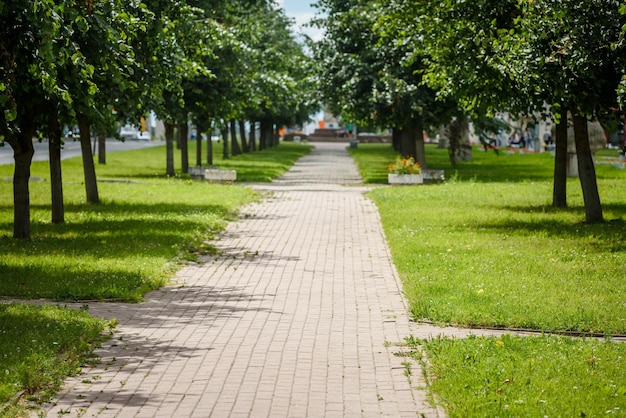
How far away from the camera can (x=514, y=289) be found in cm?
1212

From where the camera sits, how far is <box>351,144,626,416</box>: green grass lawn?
7633mm

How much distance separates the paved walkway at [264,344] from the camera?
24.6 ft

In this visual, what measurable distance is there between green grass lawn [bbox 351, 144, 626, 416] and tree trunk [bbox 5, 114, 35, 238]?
550 cm

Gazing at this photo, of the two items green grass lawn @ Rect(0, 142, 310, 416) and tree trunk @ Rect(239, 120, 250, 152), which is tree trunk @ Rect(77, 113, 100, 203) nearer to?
green grass lawn @ Rect(0, 142, 310, 416)

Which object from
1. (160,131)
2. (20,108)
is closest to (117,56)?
(20,108)

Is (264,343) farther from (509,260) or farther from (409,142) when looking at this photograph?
(409,142)

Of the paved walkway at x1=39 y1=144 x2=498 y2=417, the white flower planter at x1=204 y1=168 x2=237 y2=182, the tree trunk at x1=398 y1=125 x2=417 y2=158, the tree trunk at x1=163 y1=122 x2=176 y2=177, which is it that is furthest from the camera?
the tree trunk at x1=398 y1=125 x2=417 y2=158

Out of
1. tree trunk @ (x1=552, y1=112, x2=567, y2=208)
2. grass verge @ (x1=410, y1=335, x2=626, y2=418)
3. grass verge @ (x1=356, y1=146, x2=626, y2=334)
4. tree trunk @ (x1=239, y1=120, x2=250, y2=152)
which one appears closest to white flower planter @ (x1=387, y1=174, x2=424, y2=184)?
grass verge @ (x1=356, y1=146, x2=626, y2=334)

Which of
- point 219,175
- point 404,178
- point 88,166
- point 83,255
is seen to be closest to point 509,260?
point 83,255

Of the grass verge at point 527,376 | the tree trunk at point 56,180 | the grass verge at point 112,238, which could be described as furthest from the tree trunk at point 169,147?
the grass verge at point 527,376

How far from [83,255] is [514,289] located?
19.6 ft

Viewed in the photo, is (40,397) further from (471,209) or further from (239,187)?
(239,187)

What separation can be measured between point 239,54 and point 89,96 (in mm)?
21908

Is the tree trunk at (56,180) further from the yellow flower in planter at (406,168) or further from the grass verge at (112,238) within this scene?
the yellow flower in planter at (406,168)
